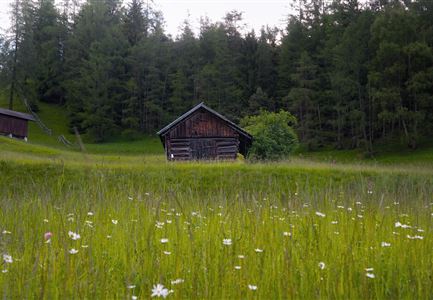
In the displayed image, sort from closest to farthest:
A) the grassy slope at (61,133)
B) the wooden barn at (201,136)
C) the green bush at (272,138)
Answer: the green bush at (272,138), the wooden barn at (201,136), the grassy slope at (61,133)

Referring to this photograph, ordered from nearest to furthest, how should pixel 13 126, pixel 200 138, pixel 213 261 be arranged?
1. pixel 213 261
2. pixel 200 138
3. pixel 13 126

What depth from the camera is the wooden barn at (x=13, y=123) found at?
50.0m

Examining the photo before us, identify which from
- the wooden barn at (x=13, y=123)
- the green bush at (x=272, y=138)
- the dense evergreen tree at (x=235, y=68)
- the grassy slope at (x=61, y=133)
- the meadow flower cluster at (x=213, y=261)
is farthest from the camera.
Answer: the grassy slope at (x=61, y=133)

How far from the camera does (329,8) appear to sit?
63469 mm

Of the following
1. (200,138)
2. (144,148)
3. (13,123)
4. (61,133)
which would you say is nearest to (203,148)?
(200,138)

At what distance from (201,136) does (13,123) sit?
30.1 meters

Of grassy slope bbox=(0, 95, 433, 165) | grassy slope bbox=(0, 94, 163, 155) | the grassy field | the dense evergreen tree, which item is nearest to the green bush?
grassy slope bbox=(0, 95, 433, 165)

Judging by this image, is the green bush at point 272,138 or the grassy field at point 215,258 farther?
the green bush at point 272,138

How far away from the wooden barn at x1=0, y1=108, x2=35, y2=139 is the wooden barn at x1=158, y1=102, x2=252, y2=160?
1050 inches

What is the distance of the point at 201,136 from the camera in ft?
112

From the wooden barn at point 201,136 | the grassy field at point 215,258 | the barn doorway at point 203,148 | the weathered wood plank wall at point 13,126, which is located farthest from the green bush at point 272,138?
the weathered wood plank wall at point 13,126

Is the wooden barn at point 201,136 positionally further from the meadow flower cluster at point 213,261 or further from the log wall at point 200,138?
the meadow flower cluster at point 213,261

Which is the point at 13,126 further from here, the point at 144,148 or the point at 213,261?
the point at 213,261

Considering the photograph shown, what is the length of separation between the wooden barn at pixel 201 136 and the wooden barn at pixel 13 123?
26.7 metres
